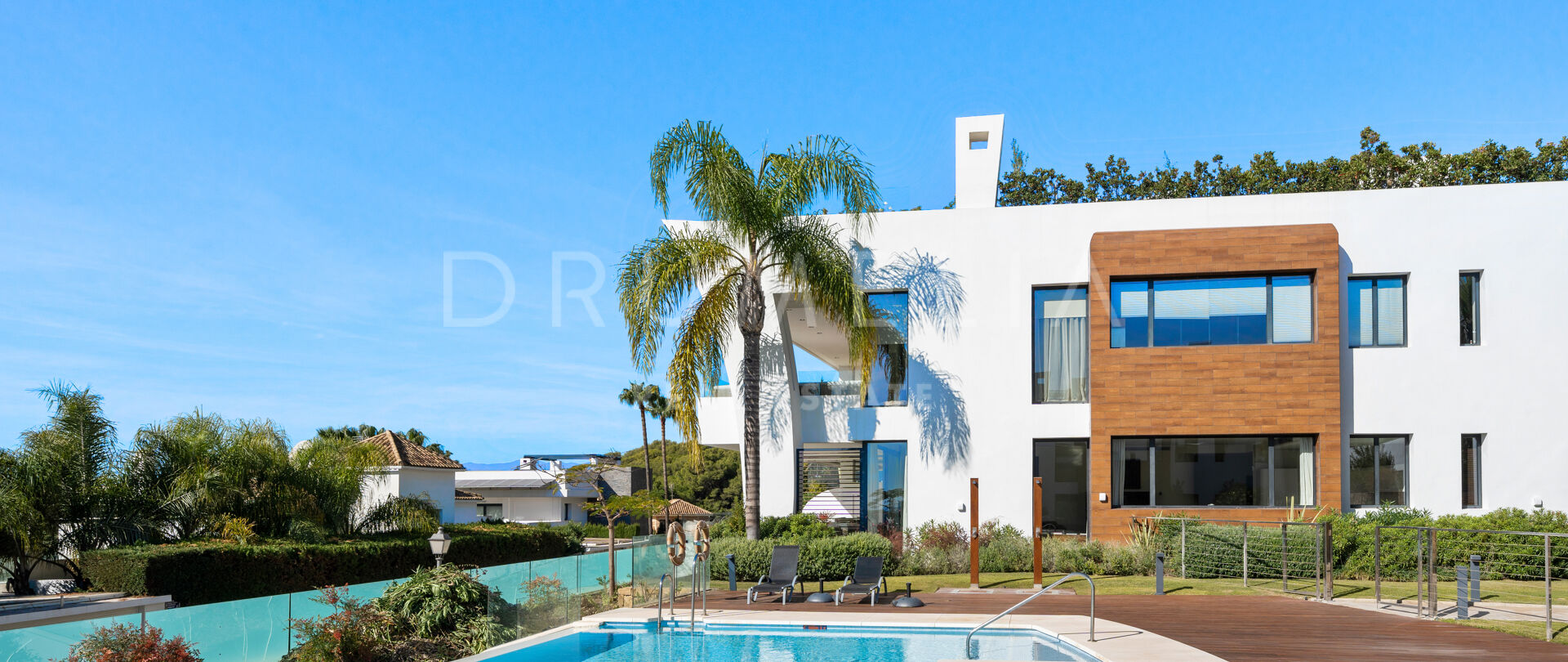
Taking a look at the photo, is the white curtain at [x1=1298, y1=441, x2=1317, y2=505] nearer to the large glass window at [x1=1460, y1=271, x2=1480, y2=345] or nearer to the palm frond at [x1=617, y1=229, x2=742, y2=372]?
the large glass window at [x1=1460, y1=271, x2=1480, y2=345]

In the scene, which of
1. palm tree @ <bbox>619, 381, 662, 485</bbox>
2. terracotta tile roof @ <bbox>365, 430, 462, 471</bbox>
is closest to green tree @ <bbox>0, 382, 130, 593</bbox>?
terracotta tile roof @ <bbox>365, 430, 462, 471</bbox>

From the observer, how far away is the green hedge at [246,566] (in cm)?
2069

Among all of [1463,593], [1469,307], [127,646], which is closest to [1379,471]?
[1469,307]

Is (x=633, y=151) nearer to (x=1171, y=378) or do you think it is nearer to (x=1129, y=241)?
(x=1129, y=241)

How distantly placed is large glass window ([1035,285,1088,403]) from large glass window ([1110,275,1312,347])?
74 centimetres

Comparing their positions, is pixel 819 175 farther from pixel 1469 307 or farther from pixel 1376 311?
pixel 1469 307

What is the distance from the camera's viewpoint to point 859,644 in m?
13.2

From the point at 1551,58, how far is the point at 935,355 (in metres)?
16.5

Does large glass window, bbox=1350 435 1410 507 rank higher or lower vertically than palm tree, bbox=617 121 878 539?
lower

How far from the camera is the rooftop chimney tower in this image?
2272 centimetres

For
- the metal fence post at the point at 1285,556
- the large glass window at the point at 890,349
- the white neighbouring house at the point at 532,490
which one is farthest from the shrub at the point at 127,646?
the white neighbouring house at the point at 532,490

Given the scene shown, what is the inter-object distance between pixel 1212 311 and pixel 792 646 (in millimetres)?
11750

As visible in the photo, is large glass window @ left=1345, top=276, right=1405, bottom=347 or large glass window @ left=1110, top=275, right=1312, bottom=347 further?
large glass window @ left=1345, top=276, right=1405, bottom=347

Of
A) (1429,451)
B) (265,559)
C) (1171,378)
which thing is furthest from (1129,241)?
(265,559)
